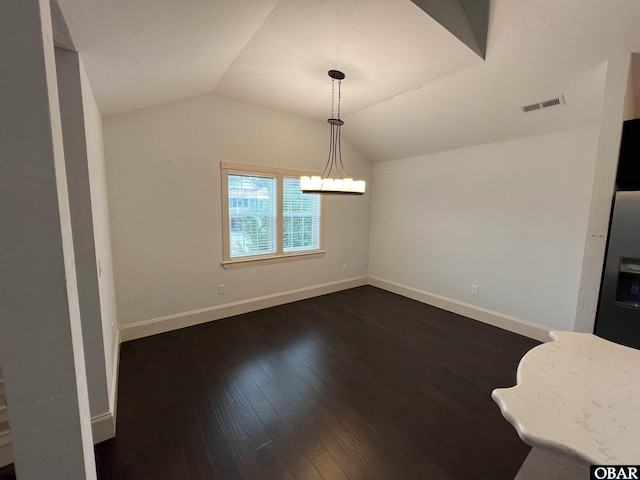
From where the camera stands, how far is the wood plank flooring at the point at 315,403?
5.37 ft

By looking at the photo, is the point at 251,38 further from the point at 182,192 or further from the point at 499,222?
the point at 499,222

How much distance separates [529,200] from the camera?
3289mm

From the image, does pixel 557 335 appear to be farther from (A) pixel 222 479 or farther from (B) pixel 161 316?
(B) pixel 161 316

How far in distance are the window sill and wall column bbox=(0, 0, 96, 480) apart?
2942 mm

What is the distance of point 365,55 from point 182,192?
247 centimetres

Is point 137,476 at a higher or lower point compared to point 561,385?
lower

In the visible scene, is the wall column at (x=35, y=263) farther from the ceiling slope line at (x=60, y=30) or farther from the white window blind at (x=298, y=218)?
the white window blind at (x=298, y=218)

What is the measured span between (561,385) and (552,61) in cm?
265

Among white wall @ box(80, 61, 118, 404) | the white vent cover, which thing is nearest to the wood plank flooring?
white wall @ box(80, 61, 118, 404)

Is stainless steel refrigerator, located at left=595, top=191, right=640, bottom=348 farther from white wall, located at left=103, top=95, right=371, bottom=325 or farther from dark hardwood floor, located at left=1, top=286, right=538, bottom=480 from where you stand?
white wall, located at left=103, top=95, right=371, bottom=325

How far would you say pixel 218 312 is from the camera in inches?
142

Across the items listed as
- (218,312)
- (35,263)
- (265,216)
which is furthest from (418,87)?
(218,312)

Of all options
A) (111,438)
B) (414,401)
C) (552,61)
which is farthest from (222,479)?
(552,61)

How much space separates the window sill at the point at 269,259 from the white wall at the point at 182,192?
8cm
